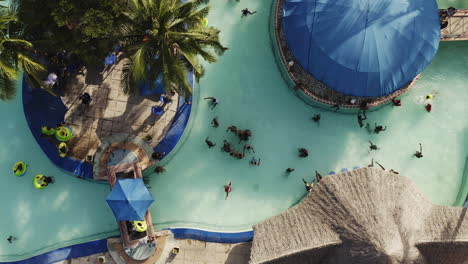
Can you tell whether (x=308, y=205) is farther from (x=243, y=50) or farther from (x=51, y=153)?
(x=51, y=153)

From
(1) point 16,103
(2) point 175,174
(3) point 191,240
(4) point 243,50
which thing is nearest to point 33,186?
(1) point 16,103

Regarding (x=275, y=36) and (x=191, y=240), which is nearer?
(x=191, y=240)

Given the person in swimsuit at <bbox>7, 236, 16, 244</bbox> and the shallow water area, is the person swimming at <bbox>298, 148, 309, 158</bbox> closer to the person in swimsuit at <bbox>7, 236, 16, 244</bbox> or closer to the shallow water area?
the shallow water area

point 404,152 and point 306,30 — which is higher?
point 306,30

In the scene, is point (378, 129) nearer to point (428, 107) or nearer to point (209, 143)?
point (428, 107)

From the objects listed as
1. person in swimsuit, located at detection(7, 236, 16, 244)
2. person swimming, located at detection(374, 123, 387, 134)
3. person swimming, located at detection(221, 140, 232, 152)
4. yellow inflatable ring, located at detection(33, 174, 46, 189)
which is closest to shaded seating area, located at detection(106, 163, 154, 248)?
yellow inflatable ring, located at detection(33, 174, 46, 189)

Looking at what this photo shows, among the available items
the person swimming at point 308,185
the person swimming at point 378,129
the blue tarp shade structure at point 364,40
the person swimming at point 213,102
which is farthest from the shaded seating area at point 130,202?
the person swimming at point 378,129

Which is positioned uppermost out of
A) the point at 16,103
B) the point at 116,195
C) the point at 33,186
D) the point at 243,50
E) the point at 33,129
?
the point at 243,50

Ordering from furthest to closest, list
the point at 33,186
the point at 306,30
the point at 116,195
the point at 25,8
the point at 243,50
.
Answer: the point at 243,50 < the point at 33,186 < the point at 306,30 < the point at 116,195 < the point at 25,8
